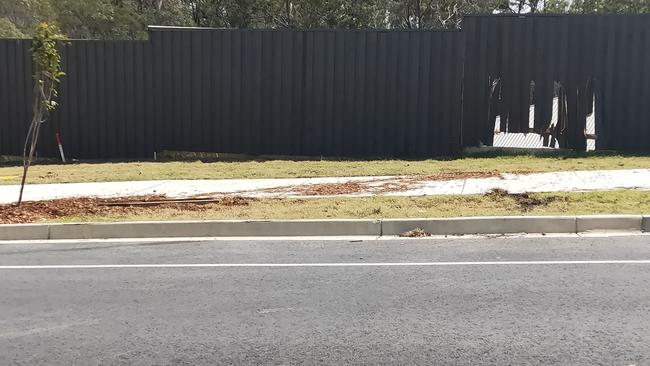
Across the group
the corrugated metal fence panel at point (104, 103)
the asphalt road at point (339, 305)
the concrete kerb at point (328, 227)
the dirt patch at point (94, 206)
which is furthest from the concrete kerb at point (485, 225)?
the corrugated metal fence panel at point (104, 103)

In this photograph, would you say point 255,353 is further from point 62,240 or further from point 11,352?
point 62,240

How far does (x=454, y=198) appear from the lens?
33.0ft

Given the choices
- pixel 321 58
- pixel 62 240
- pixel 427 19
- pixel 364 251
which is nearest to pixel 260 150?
pixel 321 58

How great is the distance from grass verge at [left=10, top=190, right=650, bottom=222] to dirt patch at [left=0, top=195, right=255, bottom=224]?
0.12 feet

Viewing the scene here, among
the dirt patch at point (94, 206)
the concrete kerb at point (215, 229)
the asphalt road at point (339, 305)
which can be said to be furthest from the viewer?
the dirt patch at point (94, 206)

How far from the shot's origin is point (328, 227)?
8.76 meters

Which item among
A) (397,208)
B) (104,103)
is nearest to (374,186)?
(397,208)

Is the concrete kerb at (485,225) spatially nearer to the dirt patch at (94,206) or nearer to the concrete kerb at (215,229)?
the concrete kerb at (215,229)

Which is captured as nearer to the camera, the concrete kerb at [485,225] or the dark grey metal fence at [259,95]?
the concrete kerb at [485,225]

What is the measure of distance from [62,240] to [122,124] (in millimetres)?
9195

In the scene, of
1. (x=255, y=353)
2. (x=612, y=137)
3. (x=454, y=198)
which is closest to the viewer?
(x=255, y=353)

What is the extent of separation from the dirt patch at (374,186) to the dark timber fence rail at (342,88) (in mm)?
3909

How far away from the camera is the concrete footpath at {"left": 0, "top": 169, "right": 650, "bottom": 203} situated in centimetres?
1098

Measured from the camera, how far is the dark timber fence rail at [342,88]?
622 inches
